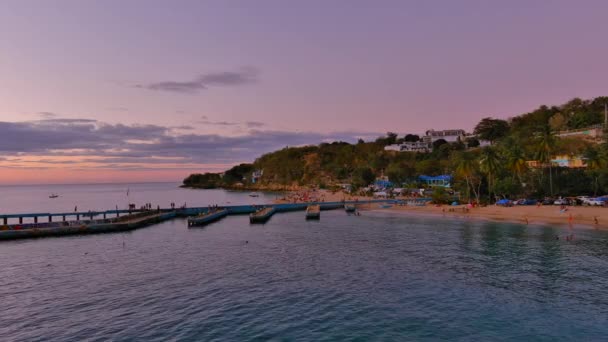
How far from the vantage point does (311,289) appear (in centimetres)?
3020

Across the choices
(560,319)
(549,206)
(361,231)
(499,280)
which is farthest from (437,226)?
(560,319)

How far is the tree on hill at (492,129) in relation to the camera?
7387 inches

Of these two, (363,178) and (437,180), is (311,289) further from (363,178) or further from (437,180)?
(363,178)

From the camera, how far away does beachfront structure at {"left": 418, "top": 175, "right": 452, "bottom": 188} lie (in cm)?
12534

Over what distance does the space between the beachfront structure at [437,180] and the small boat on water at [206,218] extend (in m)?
69.5

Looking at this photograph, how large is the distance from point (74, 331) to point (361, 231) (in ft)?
147

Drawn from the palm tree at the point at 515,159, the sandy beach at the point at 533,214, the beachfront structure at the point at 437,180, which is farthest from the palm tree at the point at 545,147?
the beachfront structure at the point at 437,180

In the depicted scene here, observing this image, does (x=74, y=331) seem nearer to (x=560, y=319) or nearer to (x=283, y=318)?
(x=283, y=318)

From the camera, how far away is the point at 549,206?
250 feet

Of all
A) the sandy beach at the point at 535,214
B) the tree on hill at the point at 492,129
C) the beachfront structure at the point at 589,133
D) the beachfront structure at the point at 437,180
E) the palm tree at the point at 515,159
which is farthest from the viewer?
the tree on hill at the point at 492,129

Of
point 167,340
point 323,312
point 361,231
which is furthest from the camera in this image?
point 361,231

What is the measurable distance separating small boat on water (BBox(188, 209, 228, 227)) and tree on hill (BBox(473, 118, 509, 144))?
480 ft

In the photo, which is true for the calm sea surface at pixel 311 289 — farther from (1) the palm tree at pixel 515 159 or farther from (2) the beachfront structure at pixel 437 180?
(2) the beachfront structure at pixel 437 180

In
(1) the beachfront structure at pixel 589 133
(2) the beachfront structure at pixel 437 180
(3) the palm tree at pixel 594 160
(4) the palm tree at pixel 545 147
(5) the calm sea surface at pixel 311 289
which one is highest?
(1) the beachfront structure at pixel 589 133
